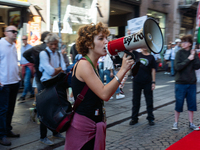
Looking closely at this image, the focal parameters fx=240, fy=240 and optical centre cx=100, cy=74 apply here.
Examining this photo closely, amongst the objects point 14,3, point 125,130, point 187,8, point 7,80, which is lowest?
point 125,130

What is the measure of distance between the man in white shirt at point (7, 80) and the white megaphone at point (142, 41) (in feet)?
8.63

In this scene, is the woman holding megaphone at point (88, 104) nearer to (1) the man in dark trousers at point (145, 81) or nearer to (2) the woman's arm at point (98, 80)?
(2) the woman's arm at point (98, 80)

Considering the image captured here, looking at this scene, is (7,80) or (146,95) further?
(146,95)

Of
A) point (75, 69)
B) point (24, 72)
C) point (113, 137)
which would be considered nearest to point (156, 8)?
point (24, 72)

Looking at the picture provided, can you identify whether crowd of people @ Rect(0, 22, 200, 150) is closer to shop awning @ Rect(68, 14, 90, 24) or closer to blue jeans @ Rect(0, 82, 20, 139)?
blue jeans @ Rect(0, 82, 20, 139)

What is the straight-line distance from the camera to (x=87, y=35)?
6.64 ft

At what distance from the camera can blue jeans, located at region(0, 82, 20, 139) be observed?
397 centimetres

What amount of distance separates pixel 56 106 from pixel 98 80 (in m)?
0.43

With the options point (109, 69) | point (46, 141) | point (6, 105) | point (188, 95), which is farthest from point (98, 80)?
point (109, 69)

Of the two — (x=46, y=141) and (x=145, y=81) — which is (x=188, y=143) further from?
(x=46, y=141)

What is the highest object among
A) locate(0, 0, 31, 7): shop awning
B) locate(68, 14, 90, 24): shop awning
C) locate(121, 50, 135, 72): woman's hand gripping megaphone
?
locate(0, 0, 31, 7): shop awning

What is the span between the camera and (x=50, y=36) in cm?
434

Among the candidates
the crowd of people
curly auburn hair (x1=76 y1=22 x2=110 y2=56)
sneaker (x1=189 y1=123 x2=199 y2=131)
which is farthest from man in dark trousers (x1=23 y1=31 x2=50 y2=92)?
sneaker (x1=189 y1=123 x2=199 y2=131)

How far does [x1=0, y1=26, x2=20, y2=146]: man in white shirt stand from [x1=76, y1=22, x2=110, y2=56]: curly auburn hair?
239cm
